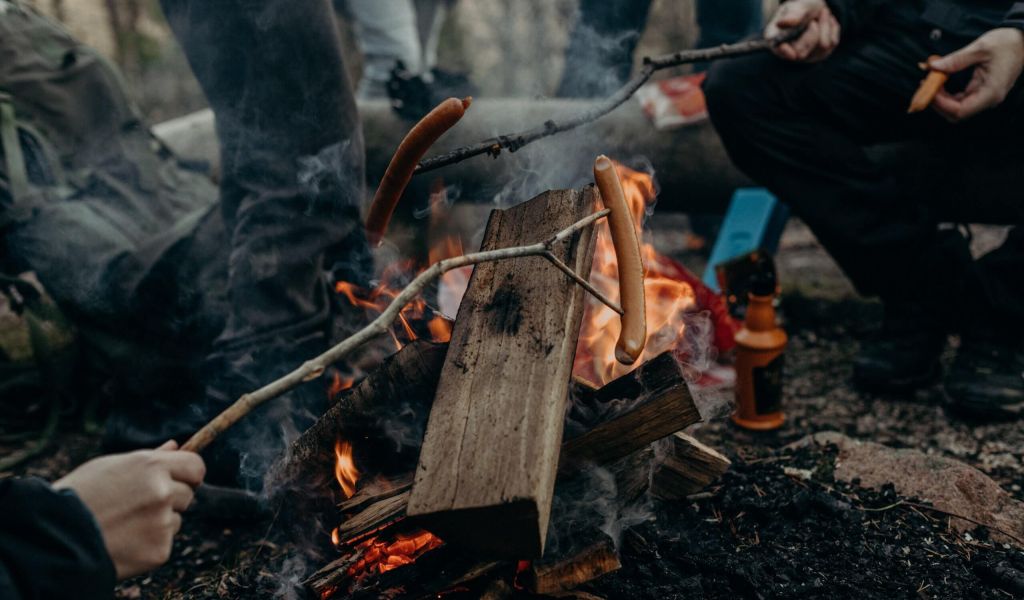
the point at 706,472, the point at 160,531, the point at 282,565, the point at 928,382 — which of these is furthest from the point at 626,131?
the point at 160,531

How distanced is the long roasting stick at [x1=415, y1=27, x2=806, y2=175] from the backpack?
4.43ft

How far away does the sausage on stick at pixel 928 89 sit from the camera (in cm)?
255

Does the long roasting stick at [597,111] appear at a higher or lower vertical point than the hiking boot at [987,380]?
higher

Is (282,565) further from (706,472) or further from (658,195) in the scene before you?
(658,195)

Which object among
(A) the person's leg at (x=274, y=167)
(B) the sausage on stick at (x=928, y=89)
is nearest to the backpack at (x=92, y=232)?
(A) the person's leg at (x=274, y=167)

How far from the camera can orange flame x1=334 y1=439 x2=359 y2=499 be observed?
5.96 ft

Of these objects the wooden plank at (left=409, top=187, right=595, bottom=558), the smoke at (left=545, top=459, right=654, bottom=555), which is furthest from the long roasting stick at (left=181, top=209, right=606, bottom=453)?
the smoke at (left=545, top=459, right=654, bottom=555)

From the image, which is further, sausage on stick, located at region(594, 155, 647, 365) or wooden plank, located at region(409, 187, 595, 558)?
sausage on stick, located at region(594, 155, 647, 365)

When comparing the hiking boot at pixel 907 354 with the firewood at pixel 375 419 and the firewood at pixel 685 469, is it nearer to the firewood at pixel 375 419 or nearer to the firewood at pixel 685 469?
the firewood at pixel 685 469

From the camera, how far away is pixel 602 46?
Result: 16.3ft

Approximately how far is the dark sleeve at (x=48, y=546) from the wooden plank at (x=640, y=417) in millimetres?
917

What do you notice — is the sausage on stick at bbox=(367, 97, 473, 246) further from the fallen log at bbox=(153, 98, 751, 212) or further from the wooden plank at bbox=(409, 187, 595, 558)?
the fallen log at bbox=(153, 98, 751, 212)

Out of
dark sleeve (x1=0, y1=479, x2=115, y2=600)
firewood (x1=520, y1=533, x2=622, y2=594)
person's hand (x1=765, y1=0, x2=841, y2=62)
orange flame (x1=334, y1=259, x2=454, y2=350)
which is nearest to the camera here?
dark sleeve (x1=0, y1=479, x2=115, y2=600)

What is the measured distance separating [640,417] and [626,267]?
0.33 metres
